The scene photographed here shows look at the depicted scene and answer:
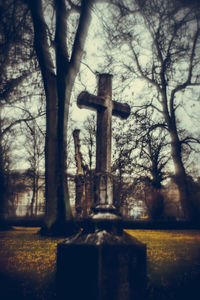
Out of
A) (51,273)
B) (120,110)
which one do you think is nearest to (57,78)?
(120,110)

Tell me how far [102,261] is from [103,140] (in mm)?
1680

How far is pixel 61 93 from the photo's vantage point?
33.4ft

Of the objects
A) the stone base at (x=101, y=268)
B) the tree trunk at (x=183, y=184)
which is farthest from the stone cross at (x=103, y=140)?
the tree trunk at (x=183, y=184)

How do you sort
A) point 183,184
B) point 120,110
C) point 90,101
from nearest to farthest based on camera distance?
point 90,101 < point 120,110 < point 183,184

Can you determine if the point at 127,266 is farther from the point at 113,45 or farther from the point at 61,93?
the point at 113,45

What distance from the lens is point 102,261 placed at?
3176mm

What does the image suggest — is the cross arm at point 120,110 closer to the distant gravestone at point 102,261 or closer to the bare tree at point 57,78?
the distant gravestone at point 102,261

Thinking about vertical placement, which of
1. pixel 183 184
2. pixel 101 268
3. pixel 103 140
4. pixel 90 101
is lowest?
pixel 101 268

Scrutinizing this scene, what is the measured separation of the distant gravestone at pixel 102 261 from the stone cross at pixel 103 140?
13 millimetres

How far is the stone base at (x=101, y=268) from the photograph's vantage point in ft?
10.4

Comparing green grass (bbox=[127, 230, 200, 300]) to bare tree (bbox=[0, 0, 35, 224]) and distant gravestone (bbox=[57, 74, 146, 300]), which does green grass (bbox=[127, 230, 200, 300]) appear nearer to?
distant gravestone (bbox=[57, 74, 146, 300])

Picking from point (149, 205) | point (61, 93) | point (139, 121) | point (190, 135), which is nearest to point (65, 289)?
point (61, 93)

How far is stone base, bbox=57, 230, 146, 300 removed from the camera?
3.16 meters

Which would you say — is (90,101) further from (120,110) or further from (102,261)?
(102,261)
